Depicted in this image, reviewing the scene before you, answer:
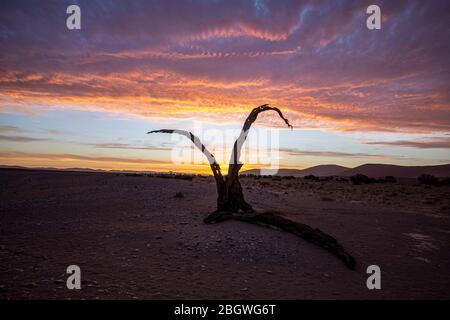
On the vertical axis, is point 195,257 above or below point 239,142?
below

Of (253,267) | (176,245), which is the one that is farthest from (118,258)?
(253,267)

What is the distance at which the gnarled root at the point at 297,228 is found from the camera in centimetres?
927

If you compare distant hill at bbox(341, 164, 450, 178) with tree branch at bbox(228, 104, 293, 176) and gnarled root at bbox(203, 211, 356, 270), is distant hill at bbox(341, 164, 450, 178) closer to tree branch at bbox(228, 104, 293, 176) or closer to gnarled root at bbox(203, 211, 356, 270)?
tree branch at bbox(228, 104, 293, 176)

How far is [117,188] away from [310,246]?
17161 mm

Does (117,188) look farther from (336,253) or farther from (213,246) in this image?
(336,253)

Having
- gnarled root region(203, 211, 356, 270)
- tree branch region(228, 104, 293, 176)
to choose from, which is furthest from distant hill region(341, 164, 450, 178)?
gnarled root region(203, 211, 356, 270)

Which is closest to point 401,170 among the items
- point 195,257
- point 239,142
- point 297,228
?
point 239,142

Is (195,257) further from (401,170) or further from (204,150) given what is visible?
(401,170)

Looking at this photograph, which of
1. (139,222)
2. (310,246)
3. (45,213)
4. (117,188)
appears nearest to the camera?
(310,246)

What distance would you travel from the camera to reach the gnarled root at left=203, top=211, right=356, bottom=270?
927 centimetres

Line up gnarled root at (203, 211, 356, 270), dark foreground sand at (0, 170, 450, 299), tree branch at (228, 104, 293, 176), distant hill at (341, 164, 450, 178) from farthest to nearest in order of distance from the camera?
distant hill at (341, 164, 450, 178)
tree branch at (228, 104, 293, 176)
gnarled root at (203, 211, 356, 270)
dark foreground sand at (0, 170, 450, 299)

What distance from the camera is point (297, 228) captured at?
428 inches

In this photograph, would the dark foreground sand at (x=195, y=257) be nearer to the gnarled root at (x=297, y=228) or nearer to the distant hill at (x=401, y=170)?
the gnarled root at (x=297, y=228)
